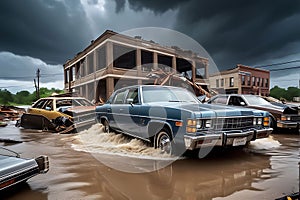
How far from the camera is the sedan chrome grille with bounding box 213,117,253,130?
3947 millimetres

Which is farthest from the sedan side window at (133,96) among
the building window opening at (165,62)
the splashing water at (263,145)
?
the building window opening at (165,62)

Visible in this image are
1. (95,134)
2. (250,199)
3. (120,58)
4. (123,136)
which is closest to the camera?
(250,199)

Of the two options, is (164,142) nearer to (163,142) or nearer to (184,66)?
(163,142)

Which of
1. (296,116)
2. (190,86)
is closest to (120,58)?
(190,86)

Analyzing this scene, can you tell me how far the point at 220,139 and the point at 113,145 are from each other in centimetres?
317

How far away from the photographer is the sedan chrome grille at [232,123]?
13.0 feet

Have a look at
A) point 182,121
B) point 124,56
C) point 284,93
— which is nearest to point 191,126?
point 182,121

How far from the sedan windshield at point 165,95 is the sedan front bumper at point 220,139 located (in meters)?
1.56

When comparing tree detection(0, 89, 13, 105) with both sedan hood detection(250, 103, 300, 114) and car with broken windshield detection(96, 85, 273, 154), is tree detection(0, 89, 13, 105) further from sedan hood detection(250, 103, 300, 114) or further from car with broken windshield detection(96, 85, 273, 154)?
sedan hood detection(250, 103, 300, 114)

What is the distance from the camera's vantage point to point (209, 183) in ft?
10.5

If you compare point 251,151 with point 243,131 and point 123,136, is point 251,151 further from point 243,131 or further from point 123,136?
point 123,136

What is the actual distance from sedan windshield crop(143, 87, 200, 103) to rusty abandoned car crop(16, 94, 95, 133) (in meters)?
3.96

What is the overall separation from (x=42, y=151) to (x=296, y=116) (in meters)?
8.44

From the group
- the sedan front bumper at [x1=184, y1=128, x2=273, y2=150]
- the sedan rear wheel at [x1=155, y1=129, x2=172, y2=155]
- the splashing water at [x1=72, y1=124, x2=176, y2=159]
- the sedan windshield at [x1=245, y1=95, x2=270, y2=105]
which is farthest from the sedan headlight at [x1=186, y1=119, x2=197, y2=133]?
the sedan windshield at [x1=245, y1=95, x2=270, y2=105]
